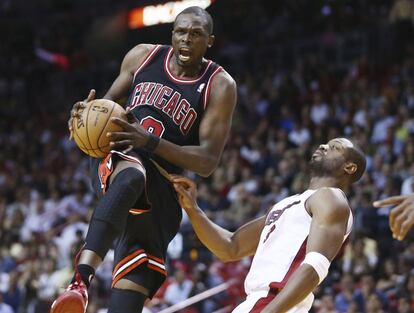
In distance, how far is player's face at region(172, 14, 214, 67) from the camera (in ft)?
19.0

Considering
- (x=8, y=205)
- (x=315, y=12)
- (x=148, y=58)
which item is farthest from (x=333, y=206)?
(x=315, y=12)

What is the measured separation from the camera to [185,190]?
573 cm

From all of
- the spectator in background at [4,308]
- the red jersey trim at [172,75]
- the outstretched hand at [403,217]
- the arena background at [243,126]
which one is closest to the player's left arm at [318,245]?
the outstretched hand at [403,217]

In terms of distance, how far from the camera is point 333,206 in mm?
5023

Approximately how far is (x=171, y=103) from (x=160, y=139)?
429mm

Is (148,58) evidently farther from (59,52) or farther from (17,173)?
(59,52)

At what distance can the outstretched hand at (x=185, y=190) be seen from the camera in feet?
18.6

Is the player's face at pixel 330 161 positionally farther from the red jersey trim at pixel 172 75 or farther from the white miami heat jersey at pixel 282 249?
the red jersey trim at pixel 172 75

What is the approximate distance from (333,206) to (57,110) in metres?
17.7

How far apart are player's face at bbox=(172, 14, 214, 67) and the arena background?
14.9 feet

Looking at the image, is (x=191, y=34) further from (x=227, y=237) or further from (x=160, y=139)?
(x=227, y=237)

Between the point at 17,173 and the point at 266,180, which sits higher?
the point at 17,173

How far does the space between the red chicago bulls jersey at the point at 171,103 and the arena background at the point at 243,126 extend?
4349 mm

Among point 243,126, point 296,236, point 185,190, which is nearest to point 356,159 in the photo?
point 296,236
